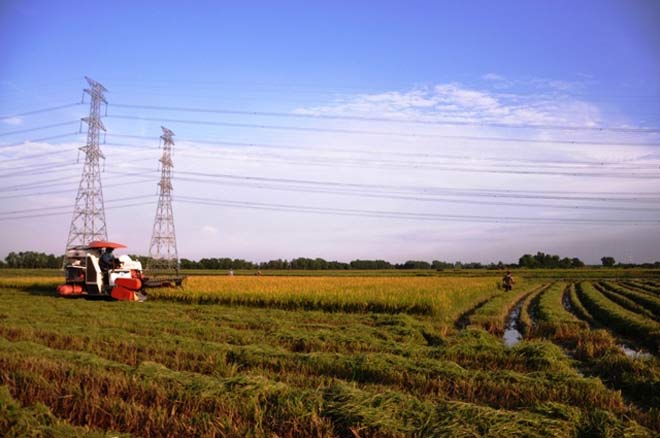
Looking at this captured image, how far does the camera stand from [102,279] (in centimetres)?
1878

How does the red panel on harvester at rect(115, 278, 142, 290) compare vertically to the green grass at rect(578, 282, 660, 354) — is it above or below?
above

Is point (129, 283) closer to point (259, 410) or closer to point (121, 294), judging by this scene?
point (121, 294)

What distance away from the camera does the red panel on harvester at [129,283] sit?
18.2 meters

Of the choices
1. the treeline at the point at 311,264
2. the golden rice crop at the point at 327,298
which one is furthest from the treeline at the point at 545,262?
the golden rice crop at the point at 327,298

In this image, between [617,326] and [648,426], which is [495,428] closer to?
[648,426]

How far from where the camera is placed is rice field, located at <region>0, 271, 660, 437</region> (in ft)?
15.3

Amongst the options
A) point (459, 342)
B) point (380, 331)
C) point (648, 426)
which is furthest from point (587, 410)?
point (380, 331)

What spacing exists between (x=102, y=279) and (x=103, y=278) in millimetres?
56

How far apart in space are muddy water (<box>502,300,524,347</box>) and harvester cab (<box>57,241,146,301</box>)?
1407cm

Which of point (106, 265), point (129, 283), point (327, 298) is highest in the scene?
point (106, 265)

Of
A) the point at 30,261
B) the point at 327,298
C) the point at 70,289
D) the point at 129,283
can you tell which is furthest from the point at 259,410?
the point at 30,261

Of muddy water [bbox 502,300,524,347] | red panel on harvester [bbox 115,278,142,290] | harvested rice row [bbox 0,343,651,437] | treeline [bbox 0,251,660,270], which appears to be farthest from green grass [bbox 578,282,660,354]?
treeline [bbox 0,251,660,270]

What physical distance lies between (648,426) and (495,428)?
6.81 ft

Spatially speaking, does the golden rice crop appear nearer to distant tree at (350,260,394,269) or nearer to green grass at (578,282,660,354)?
green grass at (578,282,660,354)
